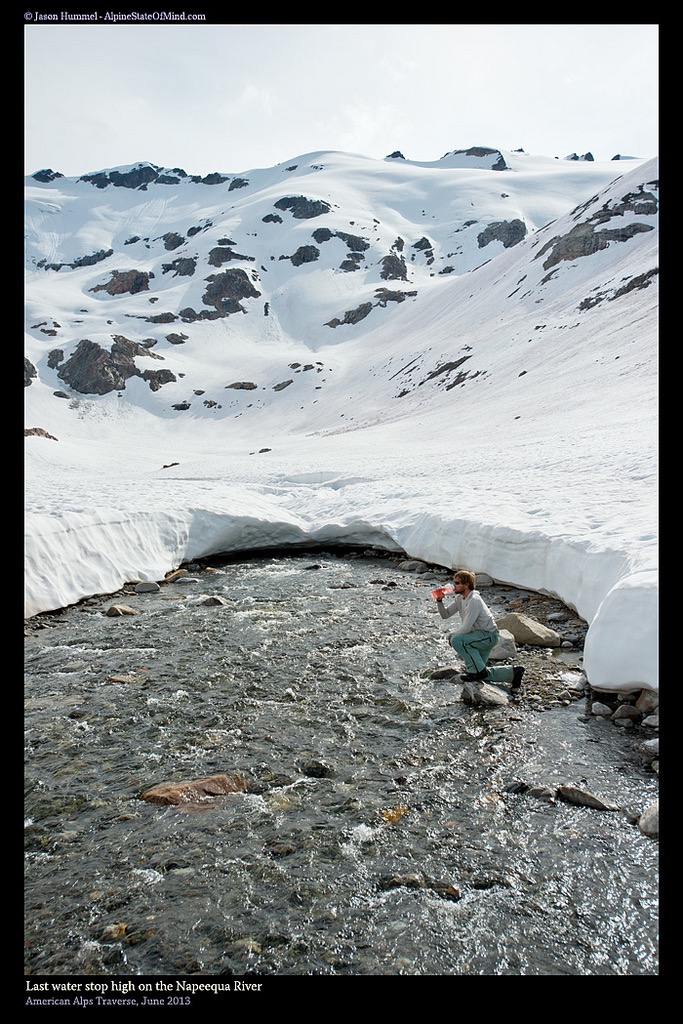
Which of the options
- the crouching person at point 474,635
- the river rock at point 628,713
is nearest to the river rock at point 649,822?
the river rock at point 628,713

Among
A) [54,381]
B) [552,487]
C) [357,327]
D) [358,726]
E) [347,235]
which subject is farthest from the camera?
[347,235]

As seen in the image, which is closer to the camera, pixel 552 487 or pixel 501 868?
pixel 501 868

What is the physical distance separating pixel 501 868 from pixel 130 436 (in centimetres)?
8367

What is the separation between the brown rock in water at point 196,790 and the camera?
6.02 m

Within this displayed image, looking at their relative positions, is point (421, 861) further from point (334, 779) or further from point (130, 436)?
point (130, 436)

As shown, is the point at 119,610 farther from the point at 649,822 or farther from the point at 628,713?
the point at 649,822

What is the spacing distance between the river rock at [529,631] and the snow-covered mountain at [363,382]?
0.82 meters

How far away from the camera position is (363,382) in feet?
255

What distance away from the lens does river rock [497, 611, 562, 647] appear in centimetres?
973

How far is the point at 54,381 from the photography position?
9669cm

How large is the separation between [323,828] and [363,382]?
7479 centimetres

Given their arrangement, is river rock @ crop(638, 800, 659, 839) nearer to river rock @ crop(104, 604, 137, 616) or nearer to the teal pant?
the teal pant

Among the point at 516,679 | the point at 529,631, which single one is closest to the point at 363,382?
the point at 529,631

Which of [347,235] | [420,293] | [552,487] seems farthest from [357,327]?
[552,487]
